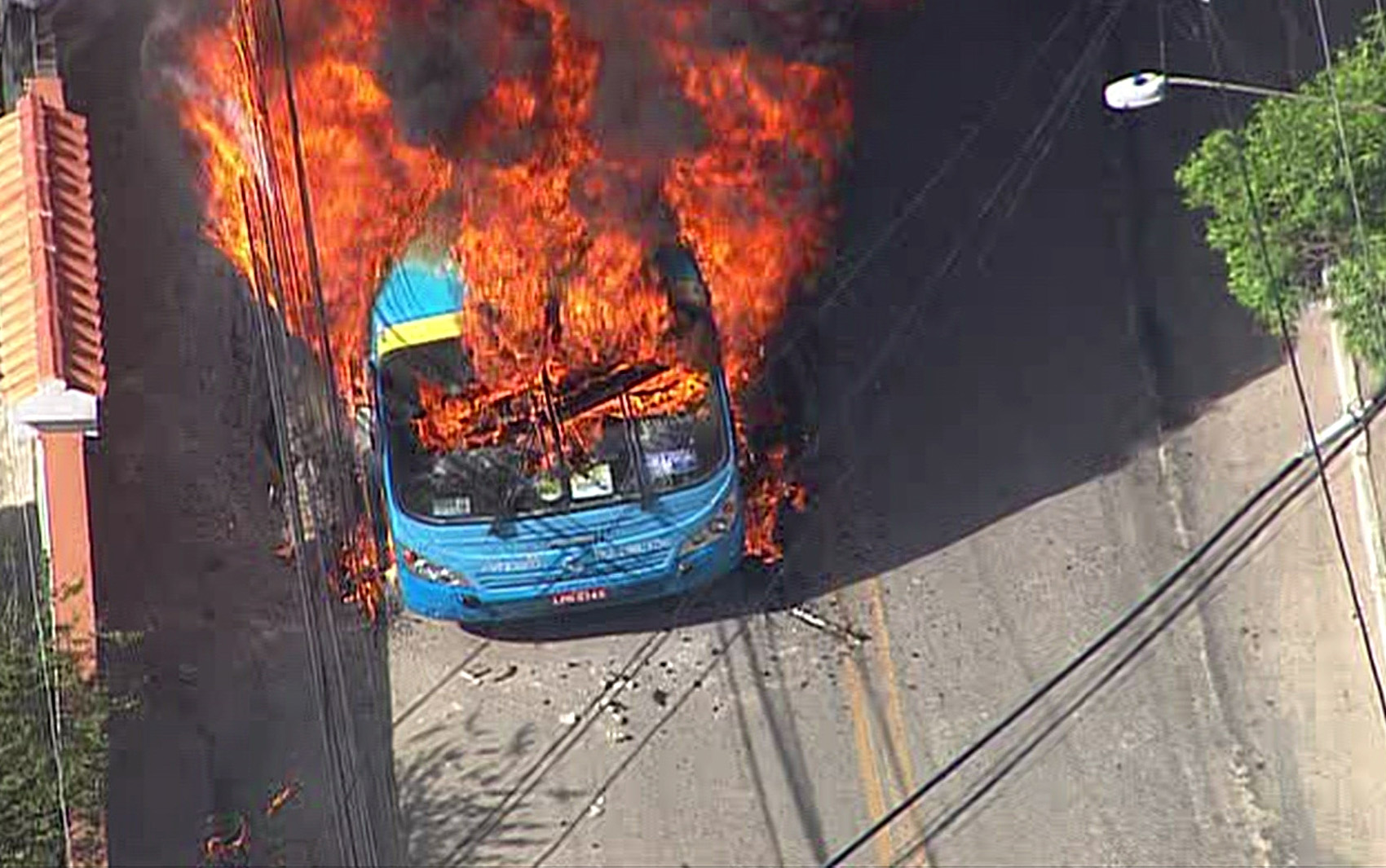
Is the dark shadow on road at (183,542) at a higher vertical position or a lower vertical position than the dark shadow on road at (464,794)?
higher

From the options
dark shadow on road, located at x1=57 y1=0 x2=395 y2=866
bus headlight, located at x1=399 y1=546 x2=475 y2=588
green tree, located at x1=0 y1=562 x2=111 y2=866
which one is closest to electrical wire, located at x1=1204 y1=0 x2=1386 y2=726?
bus headlight, located at x1=399 y1=546 x2=475 y2=588

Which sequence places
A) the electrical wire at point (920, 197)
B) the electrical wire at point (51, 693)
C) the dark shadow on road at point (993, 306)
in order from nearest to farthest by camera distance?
the electrical wire at point (51, 693)
the dark shadow on road at point (993, 306)
the electrical wire at point (920, 197)

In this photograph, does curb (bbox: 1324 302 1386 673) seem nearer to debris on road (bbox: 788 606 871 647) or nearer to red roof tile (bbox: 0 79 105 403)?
debris on road (bbox: 788 606 871 647)

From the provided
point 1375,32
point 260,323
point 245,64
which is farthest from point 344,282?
point 1375,32

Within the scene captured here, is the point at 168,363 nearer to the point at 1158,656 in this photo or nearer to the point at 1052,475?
the point at 1052,475

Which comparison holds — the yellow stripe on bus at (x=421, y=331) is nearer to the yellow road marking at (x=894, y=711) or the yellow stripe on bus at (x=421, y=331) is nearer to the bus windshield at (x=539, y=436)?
the bus windshield at (x=539, y=436)

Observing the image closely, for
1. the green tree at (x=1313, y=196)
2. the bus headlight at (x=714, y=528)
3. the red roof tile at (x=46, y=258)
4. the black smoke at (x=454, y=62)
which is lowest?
the bus headlight at (x=714, y=528)

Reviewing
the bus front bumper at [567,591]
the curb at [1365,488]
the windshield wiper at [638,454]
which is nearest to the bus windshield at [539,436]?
the windshield wiper at [638,454]
